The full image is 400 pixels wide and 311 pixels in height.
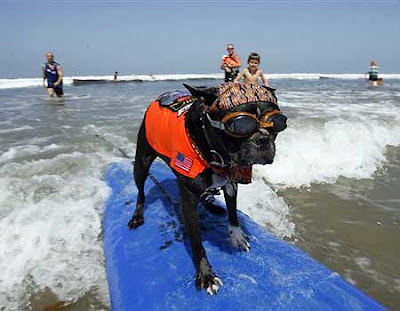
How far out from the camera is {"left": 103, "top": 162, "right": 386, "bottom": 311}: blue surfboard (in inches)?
82.1

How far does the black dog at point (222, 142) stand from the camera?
1688 mm

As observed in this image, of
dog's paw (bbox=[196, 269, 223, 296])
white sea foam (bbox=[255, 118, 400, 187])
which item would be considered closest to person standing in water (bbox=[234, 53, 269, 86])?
white sea foam (bbox=[255, 118, 400, 187])

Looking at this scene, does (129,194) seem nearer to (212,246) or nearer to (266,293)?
(212,246)

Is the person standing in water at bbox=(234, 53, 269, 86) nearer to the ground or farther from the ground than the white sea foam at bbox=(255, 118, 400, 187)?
farther from the ground

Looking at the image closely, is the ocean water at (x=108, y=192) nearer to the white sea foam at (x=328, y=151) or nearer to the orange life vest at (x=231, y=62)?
the white sea foam at (x=328, y=151)

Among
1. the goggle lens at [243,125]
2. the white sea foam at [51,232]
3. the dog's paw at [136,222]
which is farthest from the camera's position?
the dog's paw at [136,222]

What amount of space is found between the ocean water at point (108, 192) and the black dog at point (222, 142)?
115 cm

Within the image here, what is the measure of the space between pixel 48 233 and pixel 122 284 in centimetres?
148

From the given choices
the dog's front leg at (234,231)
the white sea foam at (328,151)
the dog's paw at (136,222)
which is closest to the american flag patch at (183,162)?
the dog's front leg at (234,231)

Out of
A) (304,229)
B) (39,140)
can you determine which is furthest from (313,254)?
(39,140)

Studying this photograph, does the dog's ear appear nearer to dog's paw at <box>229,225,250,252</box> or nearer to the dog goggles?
the dog goggles

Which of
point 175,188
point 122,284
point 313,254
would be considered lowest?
point 313,254

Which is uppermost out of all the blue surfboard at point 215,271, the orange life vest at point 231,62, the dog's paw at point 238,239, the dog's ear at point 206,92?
the orange life vest at point 231,62

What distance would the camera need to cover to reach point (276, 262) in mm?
2469
